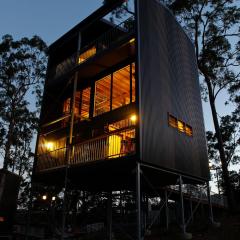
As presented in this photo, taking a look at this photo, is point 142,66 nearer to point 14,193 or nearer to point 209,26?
point 14,193

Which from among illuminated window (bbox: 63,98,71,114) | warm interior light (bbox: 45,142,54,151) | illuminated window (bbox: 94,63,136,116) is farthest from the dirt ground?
illuminated window (bbox: 63,98,71,114)

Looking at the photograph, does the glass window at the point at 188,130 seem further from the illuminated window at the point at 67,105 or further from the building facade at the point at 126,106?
the illuminated window at the point at 67,105

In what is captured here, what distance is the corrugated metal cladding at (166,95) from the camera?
12.0 m

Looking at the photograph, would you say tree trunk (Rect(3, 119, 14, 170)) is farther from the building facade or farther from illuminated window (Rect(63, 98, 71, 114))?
illuminated window (Rect(63, 98, 71, 114))

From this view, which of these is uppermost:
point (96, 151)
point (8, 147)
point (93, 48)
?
point (93, 48)

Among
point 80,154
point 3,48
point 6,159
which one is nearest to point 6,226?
point 80,154

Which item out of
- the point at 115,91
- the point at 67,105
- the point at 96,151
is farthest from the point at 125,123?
the point at 67,105

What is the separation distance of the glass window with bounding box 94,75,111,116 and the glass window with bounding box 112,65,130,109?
404 mm

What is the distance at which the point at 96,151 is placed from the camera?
12438mm

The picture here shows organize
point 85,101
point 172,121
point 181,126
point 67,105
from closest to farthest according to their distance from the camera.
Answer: point 172,121 < point 181,126 < point 85,101 < point 67,105

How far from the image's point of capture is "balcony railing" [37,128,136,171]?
12.1 meters

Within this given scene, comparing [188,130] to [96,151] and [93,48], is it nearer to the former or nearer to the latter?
[96,151]

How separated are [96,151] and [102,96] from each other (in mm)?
5383

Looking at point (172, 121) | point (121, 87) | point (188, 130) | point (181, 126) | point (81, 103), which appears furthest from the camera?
point (81, 103)
